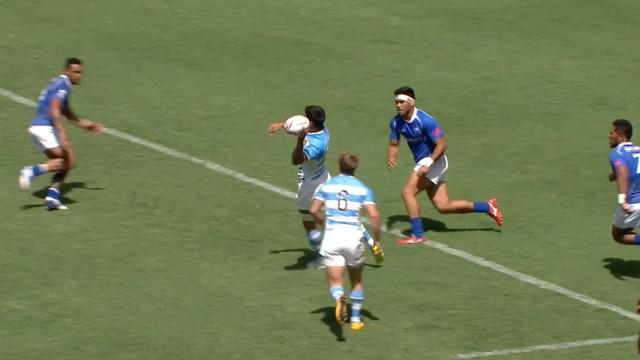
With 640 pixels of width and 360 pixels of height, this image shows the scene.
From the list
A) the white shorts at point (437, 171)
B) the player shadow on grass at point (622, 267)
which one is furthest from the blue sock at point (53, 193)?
the player shadow on grass at point (622, 267)

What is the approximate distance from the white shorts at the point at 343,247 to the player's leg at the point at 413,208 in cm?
349

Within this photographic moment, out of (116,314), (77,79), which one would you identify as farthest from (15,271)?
(77,79)

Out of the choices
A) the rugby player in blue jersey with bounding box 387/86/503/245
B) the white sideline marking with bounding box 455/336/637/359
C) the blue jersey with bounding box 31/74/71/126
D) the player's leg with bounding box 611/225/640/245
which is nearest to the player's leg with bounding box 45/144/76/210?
the blue jersey with bounding box 31/74/71/126

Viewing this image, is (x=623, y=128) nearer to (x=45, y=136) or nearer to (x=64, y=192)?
(x=45, y=136)

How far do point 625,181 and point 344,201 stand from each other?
4.43 metres

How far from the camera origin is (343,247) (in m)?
17.0

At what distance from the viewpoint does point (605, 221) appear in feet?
71.9

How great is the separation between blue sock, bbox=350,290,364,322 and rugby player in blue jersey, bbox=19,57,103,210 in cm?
583

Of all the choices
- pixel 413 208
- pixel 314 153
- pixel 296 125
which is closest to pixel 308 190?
pixel 314 153

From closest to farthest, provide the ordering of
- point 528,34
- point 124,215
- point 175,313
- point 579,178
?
1. point 175,313
2. point 124,215
3. point 579,178
4. point 528,34

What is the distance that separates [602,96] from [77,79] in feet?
34.9

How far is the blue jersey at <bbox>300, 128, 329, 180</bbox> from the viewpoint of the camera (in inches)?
746

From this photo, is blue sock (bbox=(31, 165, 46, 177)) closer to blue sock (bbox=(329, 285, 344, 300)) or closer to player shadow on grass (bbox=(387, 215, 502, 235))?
player shadow on grass (bbox=(387, 215, 502, 235))

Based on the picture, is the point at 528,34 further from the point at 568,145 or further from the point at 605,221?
the point at 605,221
